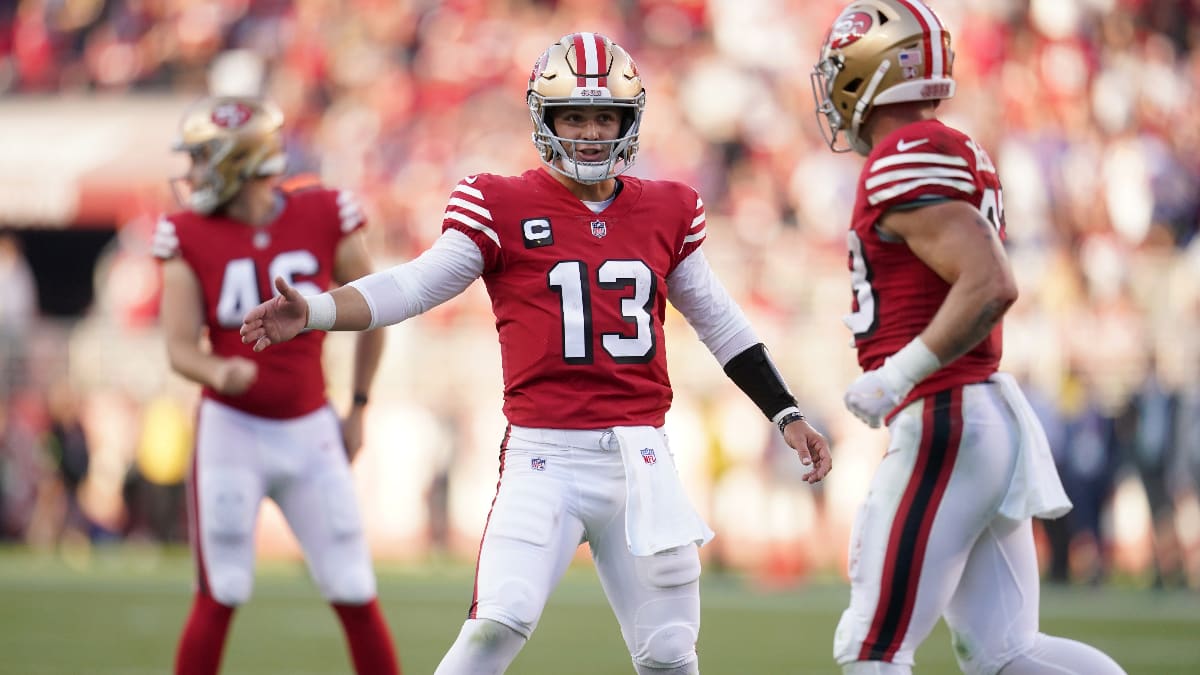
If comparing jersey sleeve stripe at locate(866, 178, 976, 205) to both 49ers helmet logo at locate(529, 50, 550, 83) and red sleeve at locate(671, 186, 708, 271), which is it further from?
49ers helmet logo at locate(529, 50, 550, 83)

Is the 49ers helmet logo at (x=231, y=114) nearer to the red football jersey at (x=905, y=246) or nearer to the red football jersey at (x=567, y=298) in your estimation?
the red football jersey at (x=567, y=298)

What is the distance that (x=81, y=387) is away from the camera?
1401 cm

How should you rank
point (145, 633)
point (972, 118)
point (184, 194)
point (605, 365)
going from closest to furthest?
point (605, 365) → point (184, 194) → point (145, 633) → point (972, 118)

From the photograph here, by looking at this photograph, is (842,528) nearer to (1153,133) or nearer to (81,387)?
(1153,133)

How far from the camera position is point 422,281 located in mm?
4109

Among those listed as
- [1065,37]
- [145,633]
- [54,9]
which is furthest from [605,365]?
[54,9]

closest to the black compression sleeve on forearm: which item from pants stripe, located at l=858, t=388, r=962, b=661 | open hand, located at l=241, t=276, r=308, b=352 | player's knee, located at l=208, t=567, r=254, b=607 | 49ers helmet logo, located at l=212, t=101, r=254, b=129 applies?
pants stripe, located at l=858, t=388, r=962, b=661

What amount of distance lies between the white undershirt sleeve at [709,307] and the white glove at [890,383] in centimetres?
73

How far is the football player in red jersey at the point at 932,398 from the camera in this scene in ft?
12.3

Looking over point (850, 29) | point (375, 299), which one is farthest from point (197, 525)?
point (850, 29)

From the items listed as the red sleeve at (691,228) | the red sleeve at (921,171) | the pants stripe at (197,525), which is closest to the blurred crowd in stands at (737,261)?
the pants stripe at (197,525)

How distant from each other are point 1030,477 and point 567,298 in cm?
118

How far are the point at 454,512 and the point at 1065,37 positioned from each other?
664 cm

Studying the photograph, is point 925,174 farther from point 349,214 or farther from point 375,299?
point 349,214
